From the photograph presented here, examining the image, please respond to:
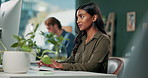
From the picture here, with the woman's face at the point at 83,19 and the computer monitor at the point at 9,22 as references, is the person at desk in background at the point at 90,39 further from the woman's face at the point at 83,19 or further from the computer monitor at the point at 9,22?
the computer monitor at the point at 9,22

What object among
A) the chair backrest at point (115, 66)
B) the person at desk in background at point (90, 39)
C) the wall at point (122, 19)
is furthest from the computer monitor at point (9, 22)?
the wall at point (122, 19)

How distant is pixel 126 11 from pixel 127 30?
0.42m

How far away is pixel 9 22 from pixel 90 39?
0.67m

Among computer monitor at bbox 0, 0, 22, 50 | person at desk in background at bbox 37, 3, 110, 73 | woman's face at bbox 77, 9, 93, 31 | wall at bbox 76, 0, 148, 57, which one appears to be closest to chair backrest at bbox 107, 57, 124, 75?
person at desk in background at bbox 37, 3, 110, 73

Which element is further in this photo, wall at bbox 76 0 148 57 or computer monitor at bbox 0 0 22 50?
wall at bbox 76 0 148 57

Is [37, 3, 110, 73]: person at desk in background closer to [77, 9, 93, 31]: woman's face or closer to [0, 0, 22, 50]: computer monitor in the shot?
[77, 9, 93, 31]: woman's face

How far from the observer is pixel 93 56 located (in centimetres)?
183

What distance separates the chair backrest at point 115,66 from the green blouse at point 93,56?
0.16 feet

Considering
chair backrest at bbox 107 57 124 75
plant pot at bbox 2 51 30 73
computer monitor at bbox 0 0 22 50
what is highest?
computer monitor at bbox 0 0 22 50

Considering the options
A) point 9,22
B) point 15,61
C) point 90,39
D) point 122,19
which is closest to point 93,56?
point 90,39

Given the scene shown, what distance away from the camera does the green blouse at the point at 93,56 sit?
172cm

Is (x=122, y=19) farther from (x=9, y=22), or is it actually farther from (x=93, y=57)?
(x=9, y=22)

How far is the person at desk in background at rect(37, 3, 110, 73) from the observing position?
186cm

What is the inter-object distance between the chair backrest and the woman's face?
345 millimetres
